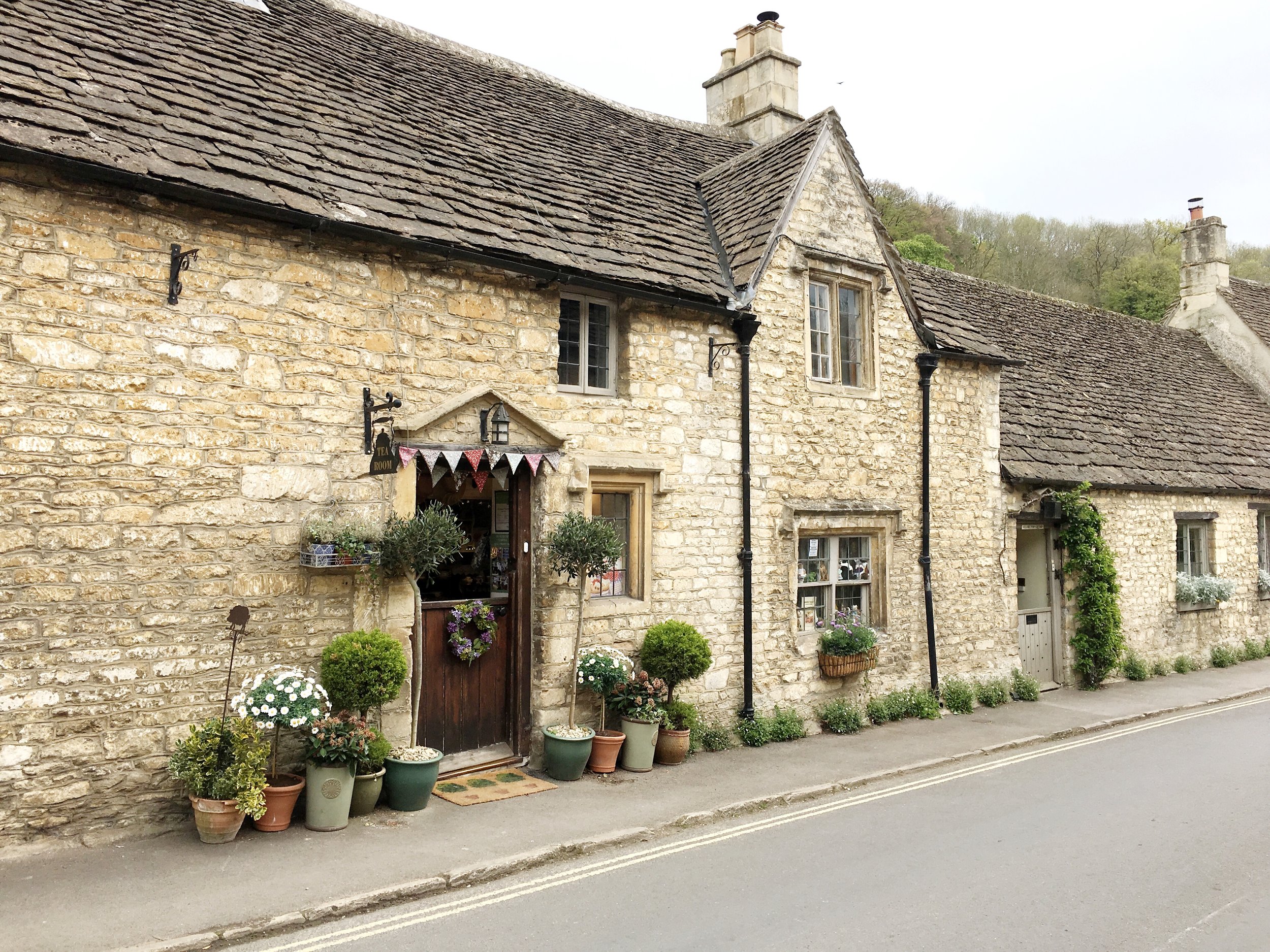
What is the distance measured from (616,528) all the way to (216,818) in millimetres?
4816

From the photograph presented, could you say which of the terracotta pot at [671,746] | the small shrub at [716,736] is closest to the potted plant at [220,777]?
the terracotta pot at [671,746]

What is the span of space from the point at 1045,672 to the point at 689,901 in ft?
36.6

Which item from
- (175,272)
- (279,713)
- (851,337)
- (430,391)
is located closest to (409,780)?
(279,713)

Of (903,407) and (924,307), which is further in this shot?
(924,307)

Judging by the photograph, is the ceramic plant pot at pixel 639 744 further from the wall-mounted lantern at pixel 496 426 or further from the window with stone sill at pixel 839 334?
the window with stone sill at pixel 839 334

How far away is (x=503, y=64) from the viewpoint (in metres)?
14.9

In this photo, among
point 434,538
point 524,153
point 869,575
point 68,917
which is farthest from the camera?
point 869,575

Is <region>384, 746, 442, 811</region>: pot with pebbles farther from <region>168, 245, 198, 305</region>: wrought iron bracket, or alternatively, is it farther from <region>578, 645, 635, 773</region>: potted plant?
<region>168, 245, 198, 305</region>: wrought iron bracket

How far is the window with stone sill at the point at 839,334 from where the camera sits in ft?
38.9

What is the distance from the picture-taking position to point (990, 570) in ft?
44.5

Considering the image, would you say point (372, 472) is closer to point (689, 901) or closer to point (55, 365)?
→ point (55, 365)

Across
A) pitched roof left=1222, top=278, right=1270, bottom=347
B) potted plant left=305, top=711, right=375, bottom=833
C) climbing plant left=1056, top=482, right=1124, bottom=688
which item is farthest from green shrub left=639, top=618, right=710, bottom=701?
pitched roof left=1222, top=278, right=1270, bottom=347

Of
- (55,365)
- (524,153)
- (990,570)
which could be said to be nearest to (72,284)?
(55,365)

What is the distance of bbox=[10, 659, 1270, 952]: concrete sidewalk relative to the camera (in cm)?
537
